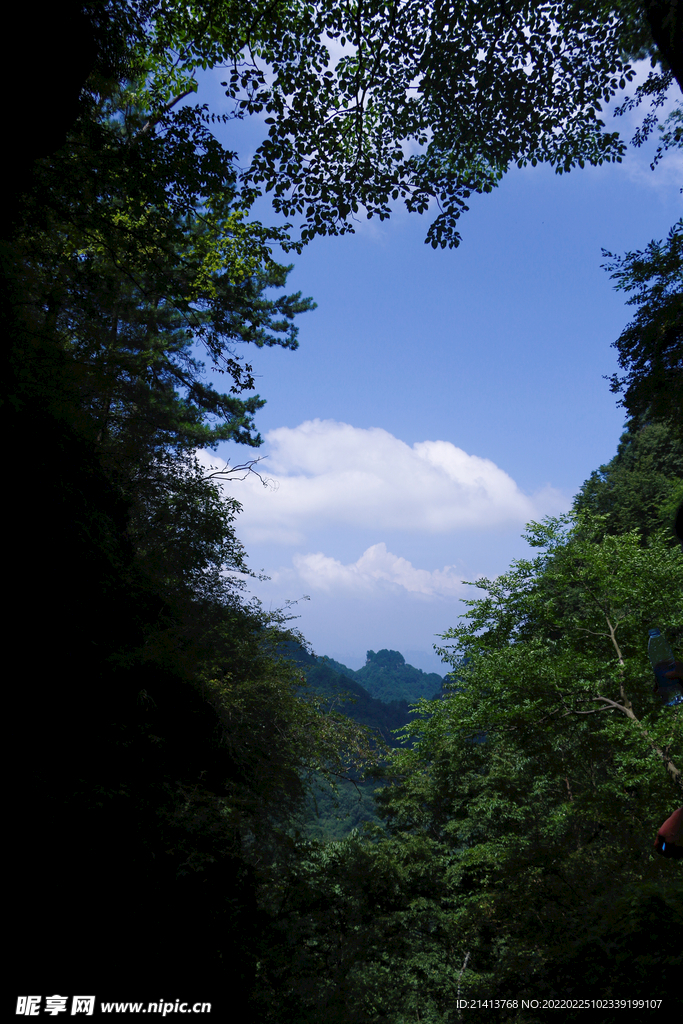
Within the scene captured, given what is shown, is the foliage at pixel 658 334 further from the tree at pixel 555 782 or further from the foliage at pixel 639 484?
the foliage at pixel 639 484

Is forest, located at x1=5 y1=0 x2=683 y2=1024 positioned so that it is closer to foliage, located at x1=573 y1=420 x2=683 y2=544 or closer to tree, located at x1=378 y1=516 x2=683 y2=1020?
tree, located at x1=378 y1=516 x2=683 y2=1020

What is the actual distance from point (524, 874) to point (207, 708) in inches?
316

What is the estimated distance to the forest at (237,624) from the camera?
516cm

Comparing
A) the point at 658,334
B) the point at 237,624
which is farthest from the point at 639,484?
the point at 237,624

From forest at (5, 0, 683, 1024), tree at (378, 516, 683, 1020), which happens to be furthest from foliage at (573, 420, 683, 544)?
forest at (5, 0, 683, 1024)

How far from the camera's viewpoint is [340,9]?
810 centimetres

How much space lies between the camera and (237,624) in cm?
1077

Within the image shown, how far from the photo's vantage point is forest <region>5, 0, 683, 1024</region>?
16.9 feet

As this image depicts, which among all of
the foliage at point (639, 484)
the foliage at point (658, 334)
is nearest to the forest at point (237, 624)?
the foliage at point (658, 334)

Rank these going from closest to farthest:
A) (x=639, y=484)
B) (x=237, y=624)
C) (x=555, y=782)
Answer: (x=237, y=624) < (x=555, y=782) < (x=639, y=484)

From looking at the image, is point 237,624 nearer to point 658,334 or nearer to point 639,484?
point 658,334

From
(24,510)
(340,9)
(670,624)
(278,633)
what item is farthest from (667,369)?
(24,510)

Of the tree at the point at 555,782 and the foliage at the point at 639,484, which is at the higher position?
the foliage at the point at 639,484

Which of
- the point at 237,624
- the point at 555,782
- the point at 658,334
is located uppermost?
the point at 658,334
